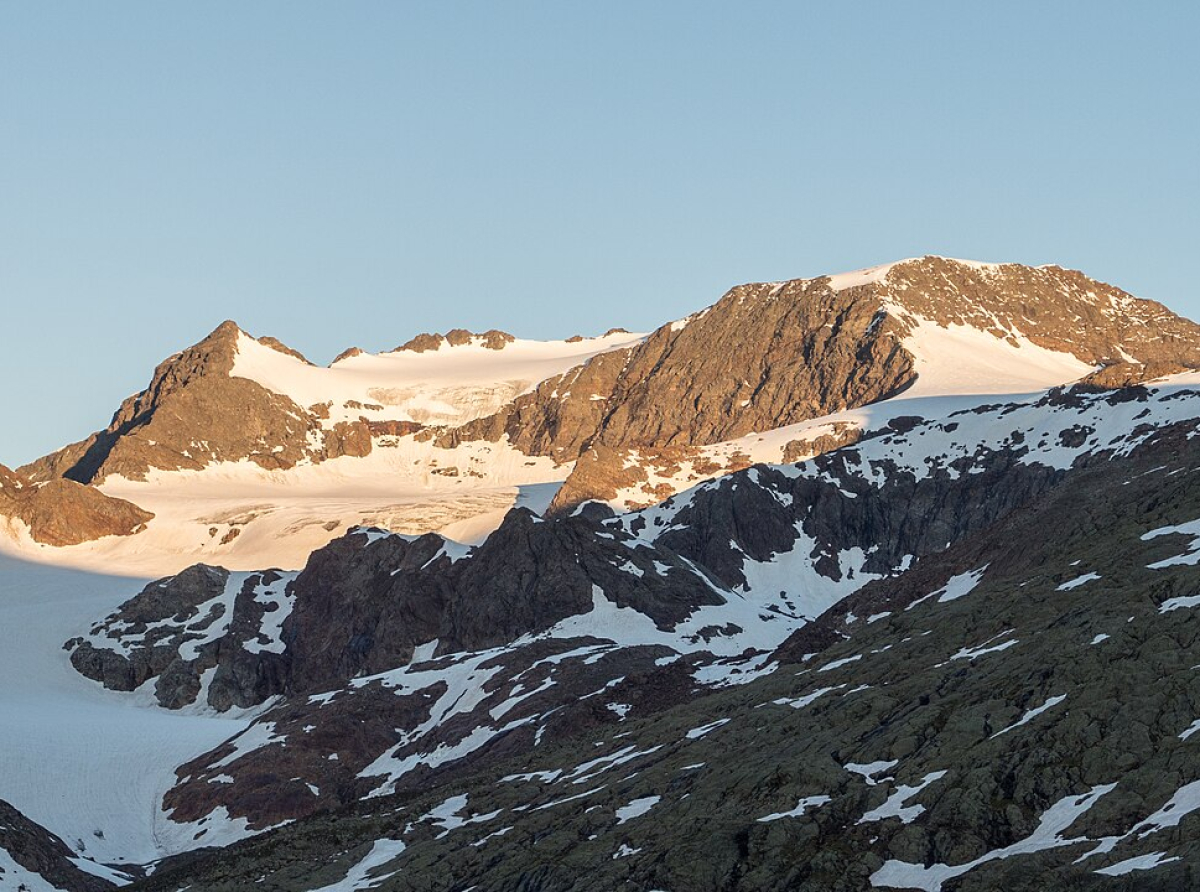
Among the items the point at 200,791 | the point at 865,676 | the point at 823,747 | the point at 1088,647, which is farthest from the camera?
the point at 200,791

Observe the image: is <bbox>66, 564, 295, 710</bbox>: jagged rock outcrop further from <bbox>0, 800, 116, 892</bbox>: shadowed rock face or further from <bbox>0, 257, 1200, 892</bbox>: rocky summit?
<bbox>0, 800, 116, 892</bbox>: shadowed rock face

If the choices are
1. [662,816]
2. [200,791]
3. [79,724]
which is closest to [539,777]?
[662,816]

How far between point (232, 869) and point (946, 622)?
36029 mm

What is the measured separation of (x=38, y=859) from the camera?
299 feet

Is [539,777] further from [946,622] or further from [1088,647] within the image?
[1088,647]

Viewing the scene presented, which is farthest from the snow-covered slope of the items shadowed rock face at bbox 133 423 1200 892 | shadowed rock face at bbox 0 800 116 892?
shadowed rock face at bbox 133 423 1200 892

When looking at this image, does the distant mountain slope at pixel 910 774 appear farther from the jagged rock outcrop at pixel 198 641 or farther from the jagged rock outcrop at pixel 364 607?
the jagged rock outcrop at pixel 198 641

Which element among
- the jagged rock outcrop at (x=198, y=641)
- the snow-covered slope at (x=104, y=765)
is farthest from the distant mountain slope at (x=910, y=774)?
the jagged rock outcrop at (x=198, y=641)

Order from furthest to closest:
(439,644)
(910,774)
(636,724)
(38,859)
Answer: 1. (439,644)
2. (38,859)
3. (636,724)
4. (910,774)

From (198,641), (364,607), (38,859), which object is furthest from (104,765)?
(198,641)

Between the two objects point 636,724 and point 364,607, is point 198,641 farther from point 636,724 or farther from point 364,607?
point 636,724

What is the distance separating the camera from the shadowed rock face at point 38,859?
89.1 meters

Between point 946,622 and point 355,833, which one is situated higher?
point 946,622

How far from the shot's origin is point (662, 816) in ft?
191
